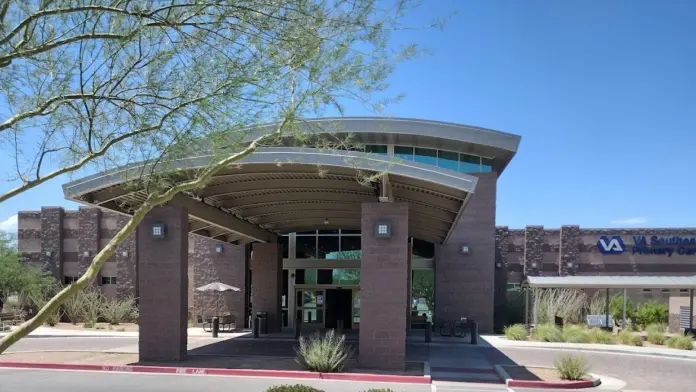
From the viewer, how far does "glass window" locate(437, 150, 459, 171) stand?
91.8ft

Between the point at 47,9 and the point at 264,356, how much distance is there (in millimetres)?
13683

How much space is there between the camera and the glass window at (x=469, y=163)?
→ 28.3 metres

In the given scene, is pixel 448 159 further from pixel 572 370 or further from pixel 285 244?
pixel 572 370

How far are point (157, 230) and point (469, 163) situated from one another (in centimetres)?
1676

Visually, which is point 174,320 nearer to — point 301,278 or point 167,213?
point 167,213

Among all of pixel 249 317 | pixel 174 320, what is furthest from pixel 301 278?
pixel 174 320

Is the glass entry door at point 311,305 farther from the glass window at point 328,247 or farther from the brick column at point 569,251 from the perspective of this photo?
the brick column at point 569,251

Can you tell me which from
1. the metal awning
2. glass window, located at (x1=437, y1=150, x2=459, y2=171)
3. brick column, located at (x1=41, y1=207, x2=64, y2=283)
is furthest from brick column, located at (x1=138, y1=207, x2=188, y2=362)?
brick column, located at (x1=41, y1=207, x2=64, y2=283)

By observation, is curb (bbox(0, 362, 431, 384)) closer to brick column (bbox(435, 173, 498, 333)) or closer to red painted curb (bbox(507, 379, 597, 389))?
red painted curb (bbox(507, 379, 597, 389))

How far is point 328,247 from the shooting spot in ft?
96.6

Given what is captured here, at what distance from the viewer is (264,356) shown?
688 inches

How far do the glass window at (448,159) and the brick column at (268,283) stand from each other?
8511mm

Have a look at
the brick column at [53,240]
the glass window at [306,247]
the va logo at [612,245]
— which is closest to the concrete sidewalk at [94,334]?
the glass window at [306,247]

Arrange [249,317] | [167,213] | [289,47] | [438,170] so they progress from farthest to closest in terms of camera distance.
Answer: [249,317]
[167,213]
[438,170]
[289,47]
